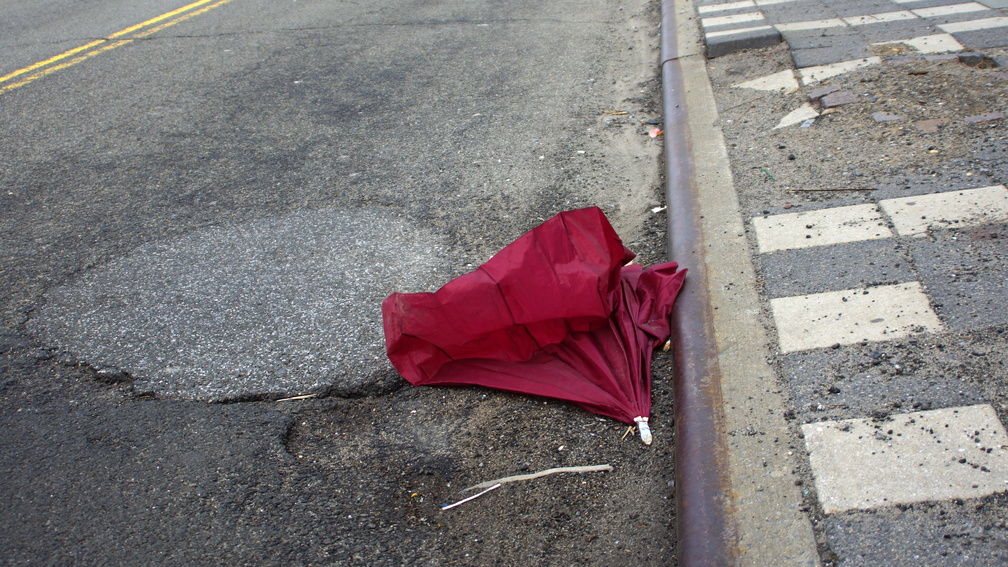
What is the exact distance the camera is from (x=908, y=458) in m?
1.83

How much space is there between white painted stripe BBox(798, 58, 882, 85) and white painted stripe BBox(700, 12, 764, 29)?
58.4 inches

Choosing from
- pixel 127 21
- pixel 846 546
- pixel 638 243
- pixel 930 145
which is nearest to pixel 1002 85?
pixel 930 145

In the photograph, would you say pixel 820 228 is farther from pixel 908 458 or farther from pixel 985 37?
pixel 985 37

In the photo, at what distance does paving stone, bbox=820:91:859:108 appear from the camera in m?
3.88

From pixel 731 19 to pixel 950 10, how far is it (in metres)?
1.50

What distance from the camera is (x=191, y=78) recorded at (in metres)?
5.84

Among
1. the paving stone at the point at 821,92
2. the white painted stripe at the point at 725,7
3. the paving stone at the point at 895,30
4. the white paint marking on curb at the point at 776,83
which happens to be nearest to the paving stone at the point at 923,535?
the paving stone at the point at 821,92

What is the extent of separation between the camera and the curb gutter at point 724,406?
70.1 inches

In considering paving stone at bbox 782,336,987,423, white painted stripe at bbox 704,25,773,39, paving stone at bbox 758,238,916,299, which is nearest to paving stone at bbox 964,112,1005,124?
paving stone at bbox 758,238,916,299

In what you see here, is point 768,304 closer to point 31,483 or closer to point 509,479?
point 509,479

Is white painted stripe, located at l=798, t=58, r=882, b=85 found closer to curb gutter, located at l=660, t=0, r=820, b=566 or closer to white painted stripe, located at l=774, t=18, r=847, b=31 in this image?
white painted stripe, located at l=774, t=18, r=847, b=31

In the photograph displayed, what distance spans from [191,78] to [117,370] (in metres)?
3.89

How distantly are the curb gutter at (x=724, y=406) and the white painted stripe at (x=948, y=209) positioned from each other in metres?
0.58

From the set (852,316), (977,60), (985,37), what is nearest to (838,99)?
(977,60)
